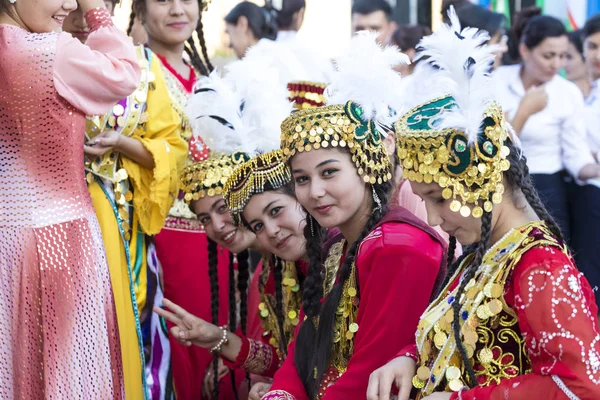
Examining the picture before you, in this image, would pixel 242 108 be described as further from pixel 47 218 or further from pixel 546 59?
pixel 546 59

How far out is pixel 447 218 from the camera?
7.45 ft

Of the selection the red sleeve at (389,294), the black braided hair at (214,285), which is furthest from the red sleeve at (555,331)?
the black braided hair at (214,285)

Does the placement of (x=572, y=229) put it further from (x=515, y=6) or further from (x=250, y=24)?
(x=515, y=6)

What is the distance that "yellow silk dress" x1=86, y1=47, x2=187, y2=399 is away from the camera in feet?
11.2

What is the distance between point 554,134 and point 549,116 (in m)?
0.11

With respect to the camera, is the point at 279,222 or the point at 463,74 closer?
the point at 463,74

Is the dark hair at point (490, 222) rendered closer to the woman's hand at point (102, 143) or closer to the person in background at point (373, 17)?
the woman's hand at point (102, 143)

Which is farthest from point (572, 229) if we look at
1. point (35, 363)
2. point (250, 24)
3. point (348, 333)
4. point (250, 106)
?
point (35, 363)

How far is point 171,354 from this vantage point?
152 inches

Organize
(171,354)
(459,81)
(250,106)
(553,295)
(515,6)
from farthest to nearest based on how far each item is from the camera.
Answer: (515,6), (171,354), (250,106), (459,81), (553,295)

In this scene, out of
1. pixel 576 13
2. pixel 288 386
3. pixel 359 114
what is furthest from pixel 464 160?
pixel 576 13

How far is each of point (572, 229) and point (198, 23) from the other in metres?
2.64

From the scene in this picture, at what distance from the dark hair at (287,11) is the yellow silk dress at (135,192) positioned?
2564 mm

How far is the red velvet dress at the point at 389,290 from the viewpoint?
2537mm
